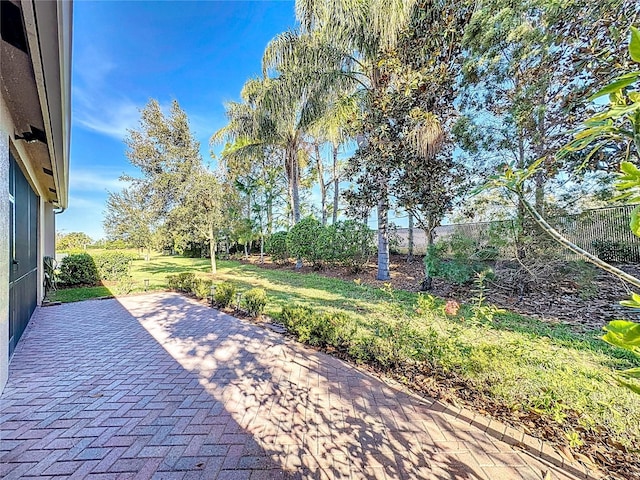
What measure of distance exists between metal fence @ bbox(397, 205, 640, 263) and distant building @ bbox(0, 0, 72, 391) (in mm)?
7322

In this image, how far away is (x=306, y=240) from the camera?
42.2ft

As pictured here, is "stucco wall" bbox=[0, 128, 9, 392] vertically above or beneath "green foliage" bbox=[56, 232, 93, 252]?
beneath

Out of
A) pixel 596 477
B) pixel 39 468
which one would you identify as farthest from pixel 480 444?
pixel 39 468

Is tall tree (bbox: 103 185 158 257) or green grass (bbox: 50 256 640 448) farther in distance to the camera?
tall tree (bbox: 103 185 158 257)

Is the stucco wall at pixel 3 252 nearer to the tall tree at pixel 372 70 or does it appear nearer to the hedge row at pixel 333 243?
the tall tree at pixel 372 70

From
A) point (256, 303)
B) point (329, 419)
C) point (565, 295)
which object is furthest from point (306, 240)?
point (329, 419)

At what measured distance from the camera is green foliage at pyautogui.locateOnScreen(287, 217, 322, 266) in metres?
12.6

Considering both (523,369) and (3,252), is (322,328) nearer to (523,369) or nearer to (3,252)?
(523,369)

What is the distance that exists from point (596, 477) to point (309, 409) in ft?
7.07

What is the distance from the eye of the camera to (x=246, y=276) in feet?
39.8

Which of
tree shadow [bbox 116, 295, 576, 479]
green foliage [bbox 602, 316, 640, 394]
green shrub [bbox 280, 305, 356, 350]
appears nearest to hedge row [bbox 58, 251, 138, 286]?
green shrub [bbox 280, 305, 356, 350]

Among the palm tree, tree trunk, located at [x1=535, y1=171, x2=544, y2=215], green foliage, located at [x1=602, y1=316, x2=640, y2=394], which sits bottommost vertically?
green foliage, located at [x1=602, y1=316, x2=640, y2=394]

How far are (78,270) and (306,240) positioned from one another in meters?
8.76

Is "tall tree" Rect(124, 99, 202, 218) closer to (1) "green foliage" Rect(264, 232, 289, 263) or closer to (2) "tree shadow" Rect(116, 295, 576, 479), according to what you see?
(1) "green foliage" Rect(264, 232, 289, 263)
